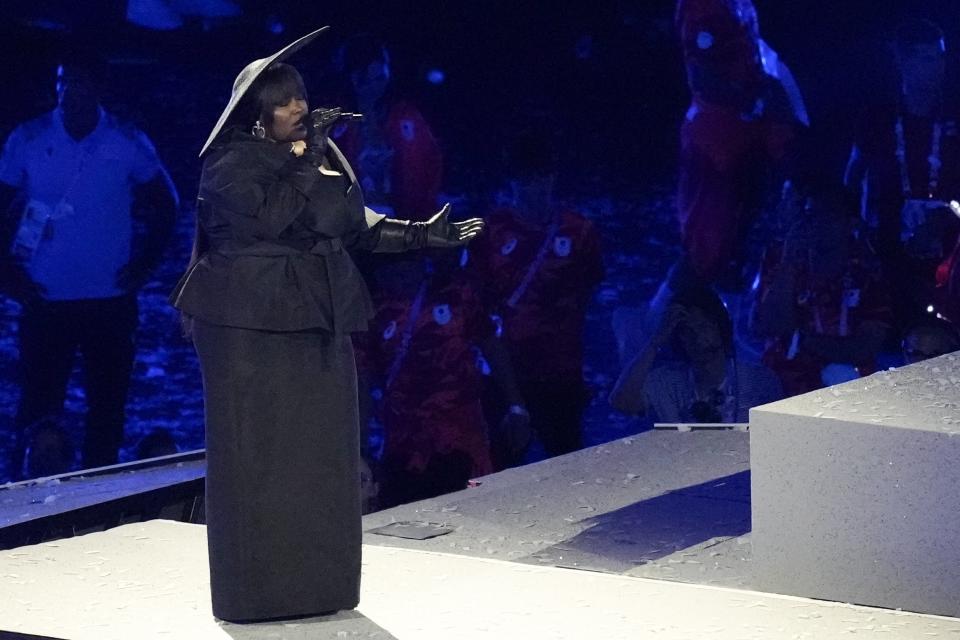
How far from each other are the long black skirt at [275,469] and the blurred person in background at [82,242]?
3.93 metres

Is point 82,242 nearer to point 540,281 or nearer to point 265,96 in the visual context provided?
point 540,281

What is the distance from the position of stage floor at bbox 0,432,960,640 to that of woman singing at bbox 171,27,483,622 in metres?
0.13

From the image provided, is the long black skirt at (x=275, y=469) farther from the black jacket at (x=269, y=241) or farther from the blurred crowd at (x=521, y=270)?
the blurred crowd at (x=521, y=270)

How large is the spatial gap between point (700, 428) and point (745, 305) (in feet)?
3.31

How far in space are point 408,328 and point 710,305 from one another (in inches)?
53.5

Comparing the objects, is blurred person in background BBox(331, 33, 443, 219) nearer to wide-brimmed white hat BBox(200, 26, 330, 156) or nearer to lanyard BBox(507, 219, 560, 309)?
lanyard BBox(507, 219, 560, 309)

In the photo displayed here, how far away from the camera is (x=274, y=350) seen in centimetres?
292

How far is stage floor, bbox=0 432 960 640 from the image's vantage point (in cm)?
289

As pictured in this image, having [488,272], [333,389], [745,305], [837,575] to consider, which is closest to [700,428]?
[745,305]

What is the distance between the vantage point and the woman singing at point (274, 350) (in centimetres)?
289

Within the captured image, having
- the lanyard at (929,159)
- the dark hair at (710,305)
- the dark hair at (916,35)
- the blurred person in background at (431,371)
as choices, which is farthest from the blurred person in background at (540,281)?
the dark hair at (916,35)

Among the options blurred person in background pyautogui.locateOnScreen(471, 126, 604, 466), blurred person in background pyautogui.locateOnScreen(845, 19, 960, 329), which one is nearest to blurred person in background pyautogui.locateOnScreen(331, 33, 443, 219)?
blurred person in background pyautogui.locateOnScreen(471, 126, 604, 466)

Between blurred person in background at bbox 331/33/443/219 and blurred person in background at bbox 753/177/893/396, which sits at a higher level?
blurred person in background at bbox 331/33/443/219

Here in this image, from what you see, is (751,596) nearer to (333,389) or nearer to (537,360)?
(333,389)
